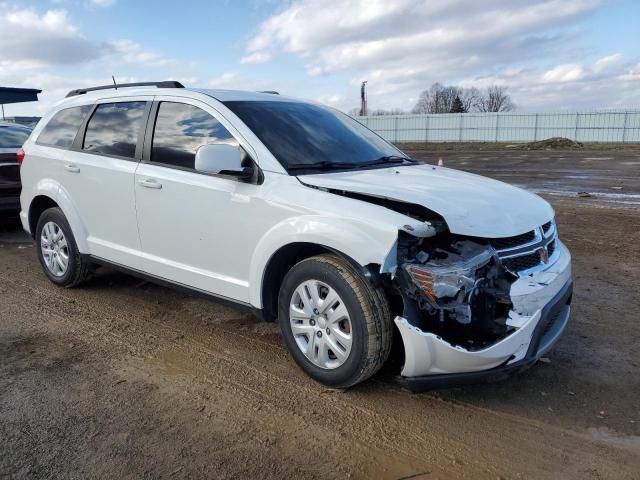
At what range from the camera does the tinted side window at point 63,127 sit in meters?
5.25

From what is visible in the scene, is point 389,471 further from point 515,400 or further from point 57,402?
point 57,402

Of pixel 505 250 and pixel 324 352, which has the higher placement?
pixel 505 250

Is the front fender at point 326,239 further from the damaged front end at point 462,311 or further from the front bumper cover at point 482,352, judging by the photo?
the front bumper cover at point 482,352

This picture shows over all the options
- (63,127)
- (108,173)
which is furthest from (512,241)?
(63,127)

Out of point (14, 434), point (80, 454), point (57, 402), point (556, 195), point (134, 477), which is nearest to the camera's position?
point (134, 477)

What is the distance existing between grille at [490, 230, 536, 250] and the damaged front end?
6 cm

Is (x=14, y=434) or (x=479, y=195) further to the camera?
(x=479, y=195)

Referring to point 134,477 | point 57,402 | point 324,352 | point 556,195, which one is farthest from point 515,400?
point 556,195

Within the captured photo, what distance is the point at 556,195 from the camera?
1168 centimetres

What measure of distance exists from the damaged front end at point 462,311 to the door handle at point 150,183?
211cm

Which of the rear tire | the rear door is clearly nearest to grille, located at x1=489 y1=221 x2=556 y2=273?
the rear door

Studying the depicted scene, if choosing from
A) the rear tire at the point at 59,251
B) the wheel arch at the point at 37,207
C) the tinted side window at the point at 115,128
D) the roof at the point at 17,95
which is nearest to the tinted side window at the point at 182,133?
the tinted side window at the point at 115,128

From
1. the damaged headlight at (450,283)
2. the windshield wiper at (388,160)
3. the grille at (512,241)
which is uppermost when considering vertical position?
the windshield wiper at (388,160)

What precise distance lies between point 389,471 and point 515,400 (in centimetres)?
109
